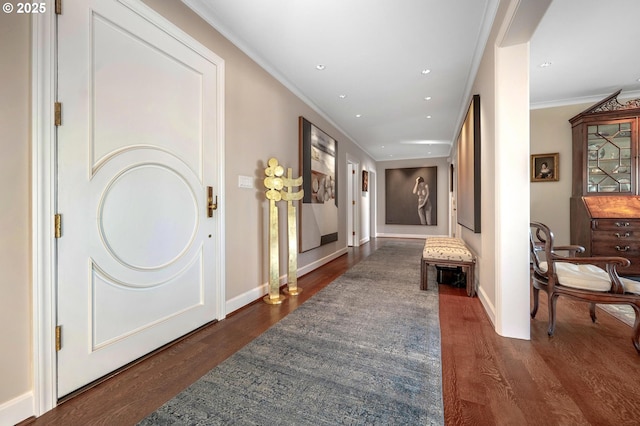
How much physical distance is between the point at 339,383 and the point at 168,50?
2.51m

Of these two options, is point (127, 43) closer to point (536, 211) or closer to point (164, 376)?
point (164, 376)

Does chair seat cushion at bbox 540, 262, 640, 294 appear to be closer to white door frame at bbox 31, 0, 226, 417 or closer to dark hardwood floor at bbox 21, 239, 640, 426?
dark hardwood floor at bbox 21, 239, 640, 426

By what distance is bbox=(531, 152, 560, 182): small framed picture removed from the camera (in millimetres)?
3992

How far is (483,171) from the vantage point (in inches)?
101

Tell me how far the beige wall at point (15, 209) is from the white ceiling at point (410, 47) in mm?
1293

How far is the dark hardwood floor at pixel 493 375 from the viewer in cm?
125

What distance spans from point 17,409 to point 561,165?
605 centimetres

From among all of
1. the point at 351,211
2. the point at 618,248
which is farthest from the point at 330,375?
the point at 351,211

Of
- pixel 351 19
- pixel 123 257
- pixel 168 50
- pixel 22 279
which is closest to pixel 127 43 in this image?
pixel 168 50

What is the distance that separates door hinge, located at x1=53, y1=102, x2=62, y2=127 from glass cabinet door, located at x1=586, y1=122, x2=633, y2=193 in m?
5.61

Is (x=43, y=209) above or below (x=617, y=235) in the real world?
above

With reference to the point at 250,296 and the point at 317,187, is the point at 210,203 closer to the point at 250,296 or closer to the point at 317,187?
the point at 250,296

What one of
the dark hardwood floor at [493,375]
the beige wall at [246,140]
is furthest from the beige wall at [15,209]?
the beige wall at [246,140]

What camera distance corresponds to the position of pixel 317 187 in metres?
4.21
